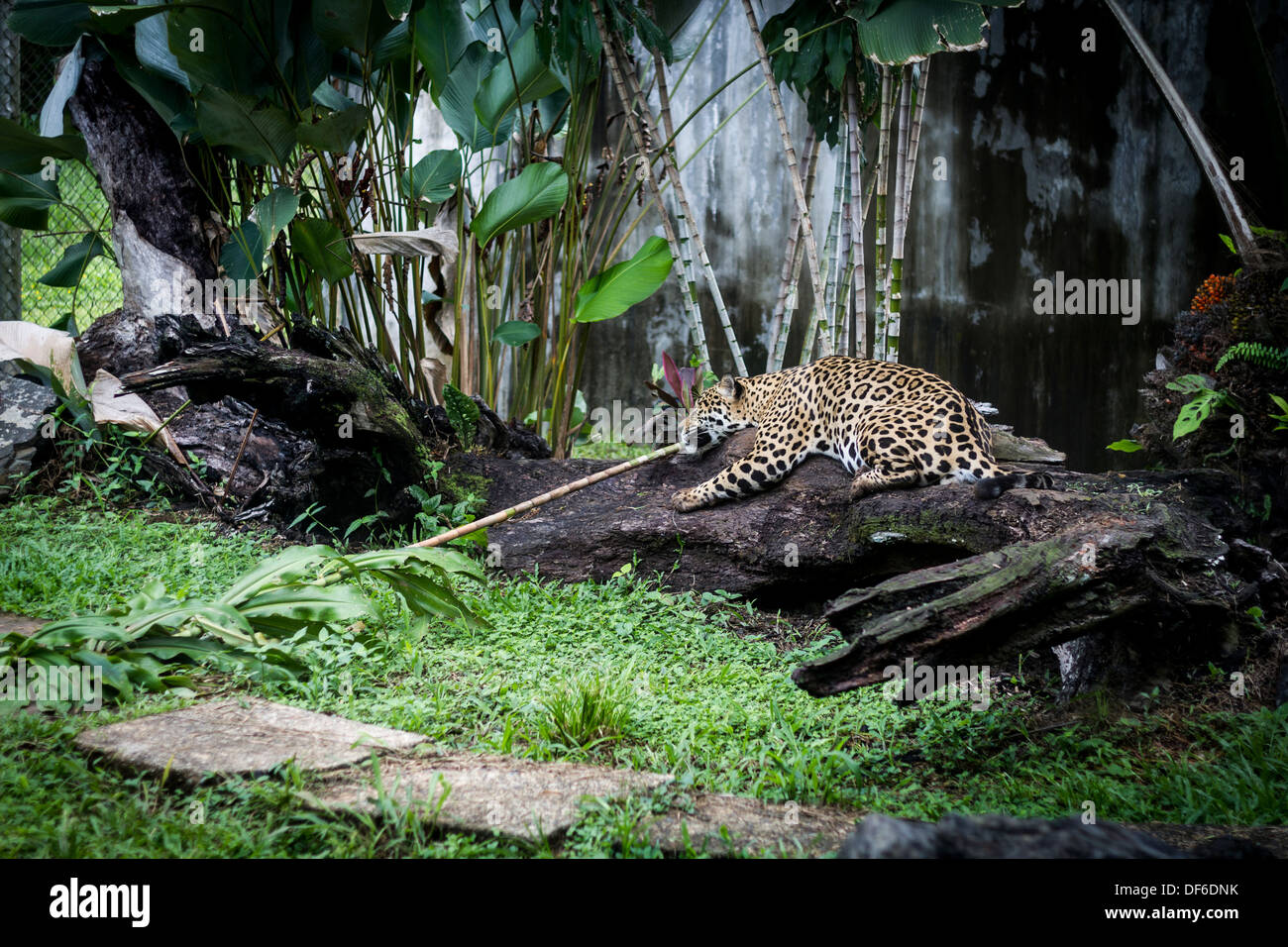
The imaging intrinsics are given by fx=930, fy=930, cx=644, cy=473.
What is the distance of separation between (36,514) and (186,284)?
7.00 feet

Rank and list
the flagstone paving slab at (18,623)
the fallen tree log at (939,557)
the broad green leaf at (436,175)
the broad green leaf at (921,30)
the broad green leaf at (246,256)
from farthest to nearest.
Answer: the broad green leaf at (436,175)
the broad green leaf at (246,256)
the broad green leaf at (921,30)
the flagstone paving slab at (18,623)
the fallen tree log at (939,557)

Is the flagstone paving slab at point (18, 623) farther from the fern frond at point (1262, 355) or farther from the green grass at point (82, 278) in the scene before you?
the fern frond at point (1262, 355)

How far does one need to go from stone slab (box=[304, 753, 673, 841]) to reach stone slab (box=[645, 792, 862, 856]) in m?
0.17

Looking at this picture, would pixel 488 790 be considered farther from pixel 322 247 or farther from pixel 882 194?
pixel 882 194

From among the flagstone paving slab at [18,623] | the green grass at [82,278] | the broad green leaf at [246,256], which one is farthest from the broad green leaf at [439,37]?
the flagstone paving slab at [18,623]

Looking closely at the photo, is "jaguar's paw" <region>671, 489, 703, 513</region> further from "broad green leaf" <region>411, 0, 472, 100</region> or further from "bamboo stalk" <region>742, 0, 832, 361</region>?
"broad green leaf" <region>411, 0, 472, 100</region>

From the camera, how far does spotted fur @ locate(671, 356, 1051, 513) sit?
465 centimetres

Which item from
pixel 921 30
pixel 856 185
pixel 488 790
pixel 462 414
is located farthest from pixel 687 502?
pixel 488 790

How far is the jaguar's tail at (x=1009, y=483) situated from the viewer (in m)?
4.25

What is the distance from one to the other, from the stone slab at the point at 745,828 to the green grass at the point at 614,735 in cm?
10

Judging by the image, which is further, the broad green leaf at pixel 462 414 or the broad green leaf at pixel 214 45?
the broad green leaf at pixel 462 414

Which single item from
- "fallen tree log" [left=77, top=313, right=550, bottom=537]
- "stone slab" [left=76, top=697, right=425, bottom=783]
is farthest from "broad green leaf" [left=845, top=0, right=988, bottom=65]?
"stone slab" [left=76, top=697, right=425, bottom=783]

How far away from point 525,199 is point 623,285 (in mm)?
904

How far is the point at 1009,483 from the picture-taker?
4.35 meters
